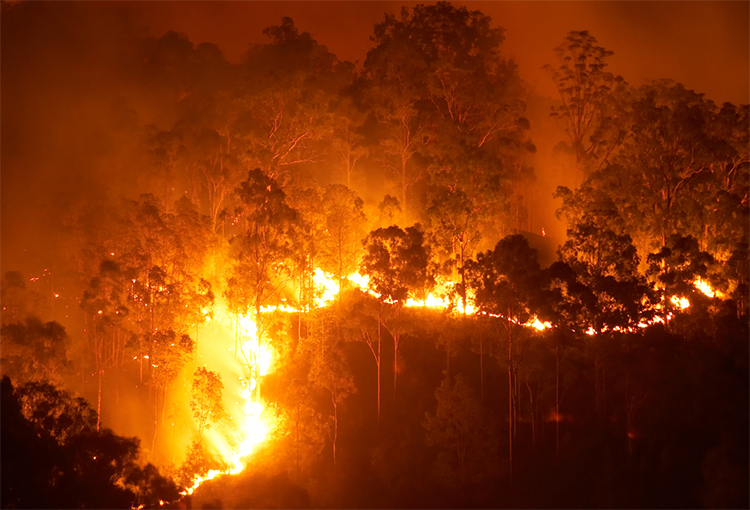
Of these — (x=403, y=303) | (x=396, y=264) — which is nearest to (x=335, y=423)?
(x=403, y=303)

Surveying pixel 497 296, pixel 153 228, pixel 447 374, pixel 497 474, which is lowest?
pixel 497 474

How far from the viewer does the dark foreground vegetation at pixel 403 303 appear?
2412 centimetres

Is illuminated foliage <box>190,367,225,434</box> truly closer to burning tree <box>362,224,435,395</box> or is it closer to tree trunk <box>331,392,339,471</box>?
tree trunk <box>331,392,339,471</box>

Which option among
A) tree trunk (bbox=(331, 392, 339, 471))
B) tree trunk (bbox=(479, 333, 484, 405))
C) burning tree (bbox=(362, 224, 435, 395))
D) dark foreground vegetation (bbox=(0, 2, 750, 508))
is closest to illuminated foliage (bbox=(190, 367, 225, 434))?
dark foreground vegetation (bbox=(0, 2, 750, 508))

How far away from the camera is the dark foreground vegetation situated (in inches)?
950

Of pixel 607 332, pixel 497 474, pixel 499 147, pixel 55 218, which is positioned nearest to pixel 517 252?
pixel 607 332

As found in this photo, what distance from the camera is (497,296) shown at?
26.0 meters

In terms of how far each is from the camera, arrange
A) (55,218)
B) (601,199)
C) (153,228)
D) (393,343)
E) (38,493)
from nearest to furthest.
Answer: (38,493) → (601,199) → (393,343) → (153,228) → (55,218)

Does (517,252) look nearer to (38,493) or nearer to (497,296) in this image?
(497,296)

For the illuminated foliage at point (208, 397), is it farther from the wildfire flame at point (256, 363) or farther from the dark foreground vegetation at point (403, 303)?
the wildfire flame at point (256, 363)

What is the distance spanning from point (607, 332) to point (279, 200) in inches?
625

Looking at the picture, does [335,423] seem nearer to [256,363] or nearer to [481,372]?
[481,372]

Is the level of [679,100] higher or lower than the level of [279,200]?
higher

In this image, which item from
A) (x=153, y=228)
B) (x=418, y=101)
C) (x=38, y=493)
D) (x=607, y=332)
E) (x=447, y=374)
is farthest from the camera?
(x=418, y=101)
